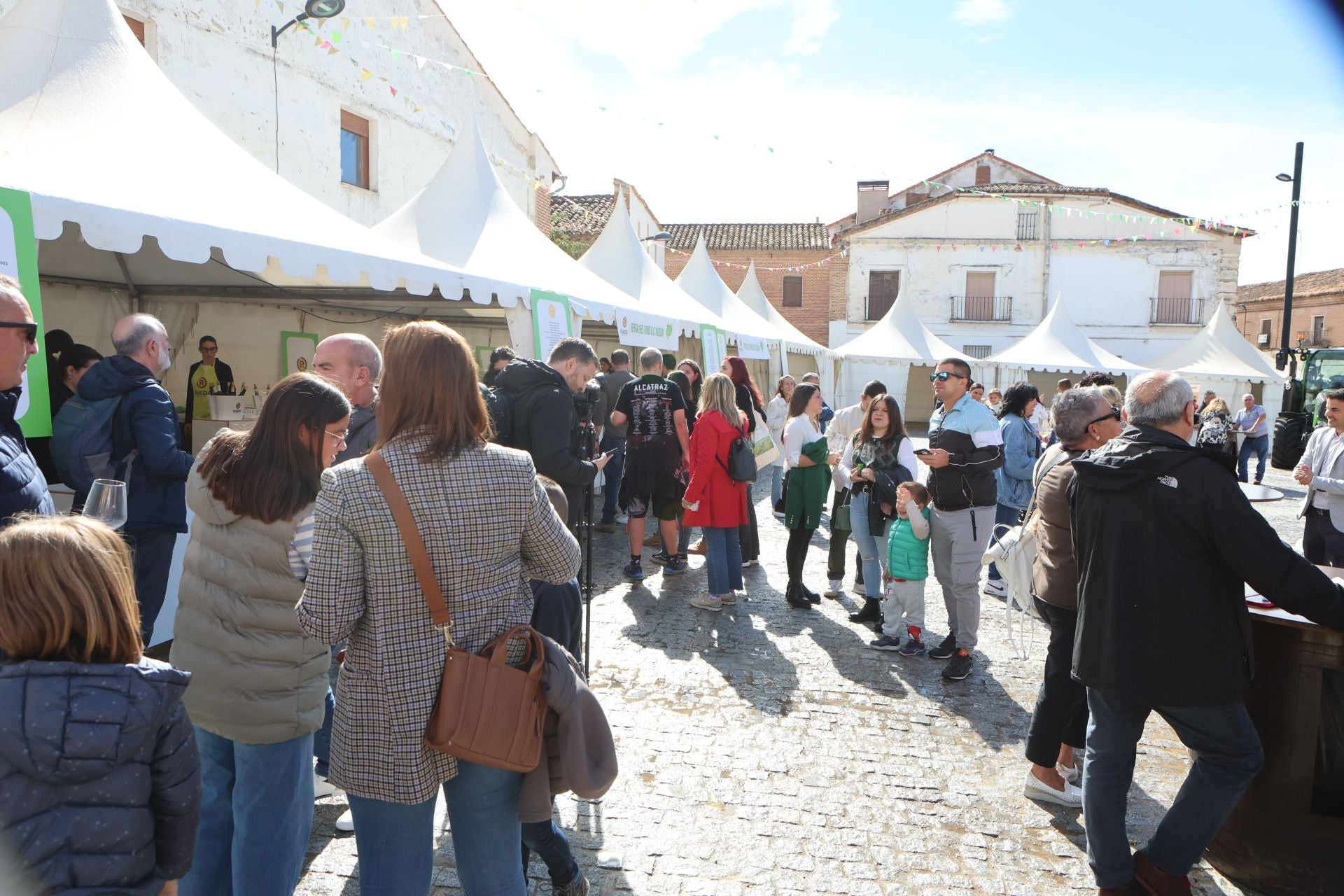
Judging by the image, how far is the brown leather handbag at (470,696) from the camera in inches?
70.2

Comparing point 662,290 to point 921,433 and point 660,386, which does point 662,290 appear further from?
point 921,433

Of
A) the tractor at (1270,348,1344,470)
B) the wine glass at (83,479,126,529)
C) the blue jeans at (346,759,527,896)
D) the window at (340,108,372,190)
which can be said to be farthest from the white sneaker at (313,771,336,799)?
the tractor at (1270,348,1344,470)

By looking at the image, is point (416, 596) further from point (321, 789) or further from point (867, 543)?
point (867, 543)

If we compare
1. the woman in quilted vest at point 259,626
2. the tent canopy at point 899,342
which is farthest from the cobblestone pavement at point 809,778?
the tent canopy at point 899,342

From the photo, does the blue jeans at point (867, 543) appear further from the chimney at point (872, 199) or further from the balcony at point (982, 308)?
the chimney at point (872, 199)

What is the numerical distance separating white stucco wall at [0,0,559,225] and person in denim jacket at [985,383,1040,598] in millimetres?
7444

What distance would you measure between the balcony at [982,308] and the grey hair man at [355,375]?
32179 mm

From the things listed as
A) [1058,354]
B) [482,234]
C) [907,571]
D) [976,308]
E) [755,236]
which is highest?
[755,236]

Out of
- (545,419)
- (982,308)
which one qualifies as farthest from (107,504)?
(982,308)

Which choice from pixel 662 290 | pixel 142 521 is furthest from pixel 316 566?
pixel 662 290

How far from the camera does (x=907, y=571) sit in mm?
5105

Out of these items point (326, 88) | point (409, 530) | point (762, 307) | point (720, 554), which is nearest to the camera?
point (409, 530)

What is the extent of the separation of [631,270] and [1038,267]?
23.9 meters

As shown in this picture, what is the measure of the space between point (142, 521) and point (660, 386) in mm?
4104
